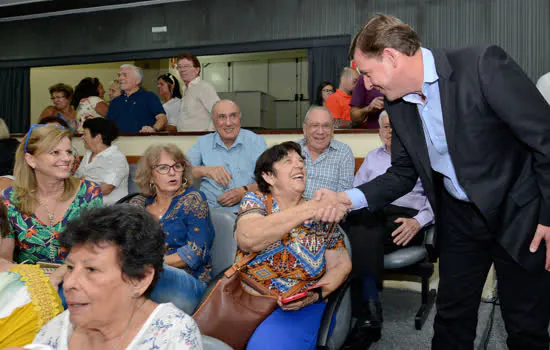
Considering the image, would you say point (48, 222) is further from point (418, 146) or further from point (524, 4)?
point (524, 4)

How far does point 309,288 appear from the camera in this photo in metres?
1.86

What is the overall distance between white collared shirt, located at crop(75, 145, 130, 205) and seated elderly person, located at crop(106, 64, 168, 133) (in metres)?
1.01

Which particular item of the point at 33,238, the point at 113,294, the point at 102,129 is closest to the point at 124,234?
the point at 113,294

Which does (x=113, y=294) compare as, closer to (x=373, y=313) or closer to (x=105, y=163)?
(x=373, y=313)

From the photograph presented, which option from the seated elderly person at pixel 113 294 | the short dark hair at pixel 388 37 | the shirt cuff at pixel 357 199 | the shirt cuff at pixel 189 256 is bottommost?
the shirt cuff at pixel 189 256

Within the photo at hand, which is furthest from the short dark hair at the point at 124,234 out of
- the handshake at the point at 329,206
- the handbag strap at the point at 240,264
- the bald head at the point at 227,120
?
the bald head at the point at 227,120

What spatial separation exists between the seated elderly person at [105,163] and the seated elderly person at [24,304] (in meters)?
2.32

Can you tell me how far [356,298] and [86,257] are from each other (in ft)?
3.83

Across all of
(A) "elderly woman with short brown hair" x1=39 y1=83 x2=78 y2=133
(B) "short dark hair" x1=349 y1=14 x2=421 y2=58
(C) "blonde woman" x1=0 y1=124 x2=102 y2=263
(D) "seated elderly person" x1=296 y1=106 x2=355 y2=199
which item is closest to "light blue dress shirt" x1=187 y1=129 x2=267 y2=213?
(D) "seated elderly person" x1=296 y1=106 x2=355 y2=199

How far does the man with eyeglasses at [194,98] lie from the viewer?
4.56 meters

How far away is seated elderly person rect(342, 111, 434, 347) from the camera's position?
2.01 metres

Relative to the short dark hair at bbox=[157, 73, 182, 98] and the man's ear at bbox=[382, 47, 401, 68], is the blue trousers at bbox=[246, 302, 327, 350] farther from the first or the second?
the short dark hair at bbox=[157, 73, 182, 98]

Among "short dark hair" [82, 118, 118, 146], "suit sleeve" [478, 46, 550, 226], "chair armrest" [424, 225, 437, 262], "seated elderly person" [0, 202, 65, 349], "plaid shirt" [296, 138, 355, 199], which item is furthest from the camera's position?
"short dark hair" [82, 118, 118, 146]

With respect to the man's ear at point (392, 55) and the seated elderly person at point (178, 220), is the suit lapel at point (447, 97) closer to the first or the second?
the man's ear at point (392, 55)
